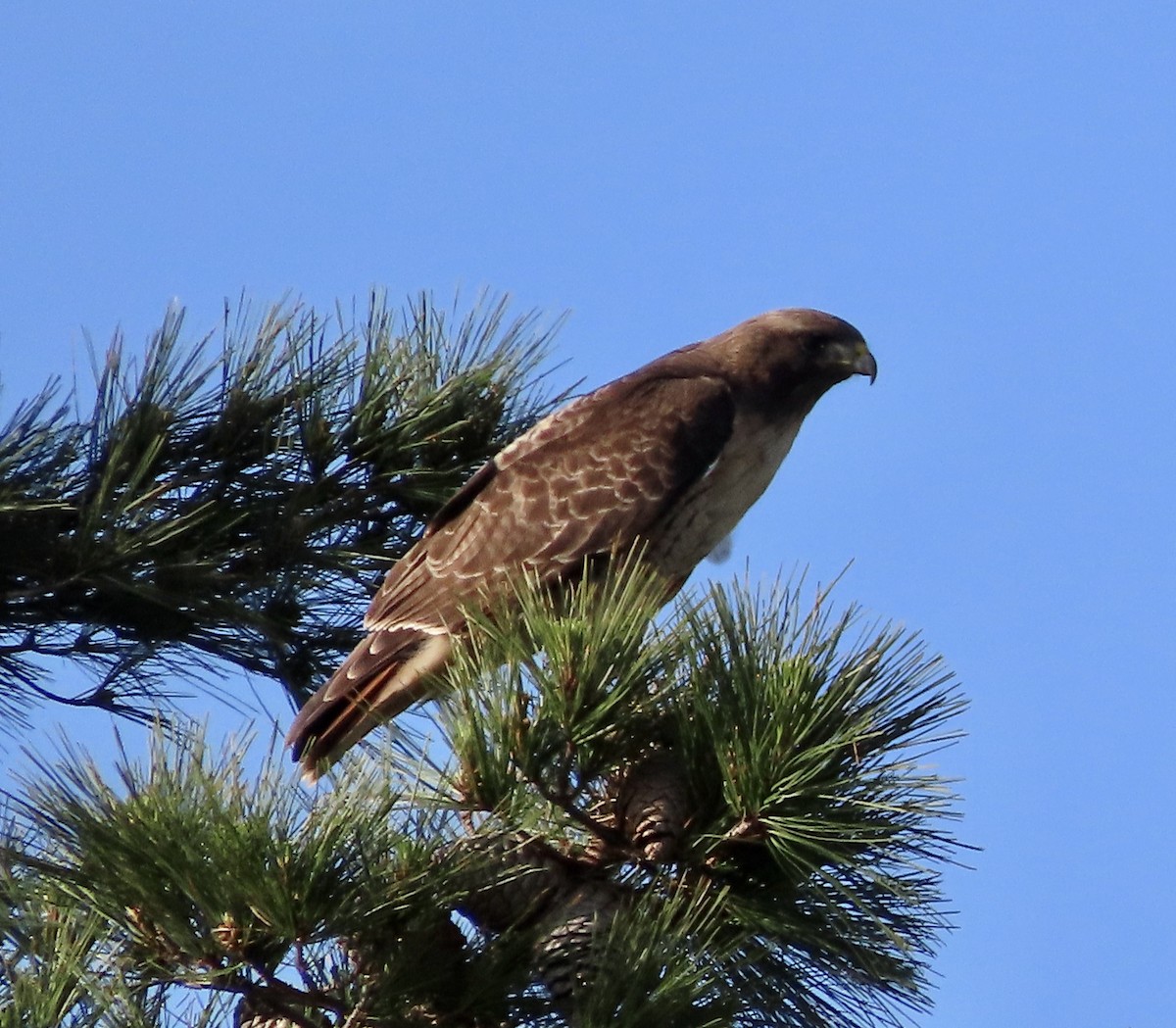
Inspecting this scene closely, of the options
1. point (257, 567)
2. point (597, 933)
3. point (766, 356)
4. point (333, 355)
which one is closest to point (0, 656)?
point (257, 567)

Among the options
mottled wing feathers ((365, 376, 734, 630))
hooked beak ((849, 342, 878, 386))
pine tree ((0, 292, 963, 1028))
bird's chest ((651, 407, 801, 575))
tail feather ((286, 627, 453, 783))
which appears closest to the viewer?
pine tree ((0, 292, 963, 1028))

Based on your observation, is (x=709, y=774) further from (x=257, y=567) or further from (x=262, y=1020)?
(x=257, y=567)

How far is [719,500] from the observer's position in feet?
16.1

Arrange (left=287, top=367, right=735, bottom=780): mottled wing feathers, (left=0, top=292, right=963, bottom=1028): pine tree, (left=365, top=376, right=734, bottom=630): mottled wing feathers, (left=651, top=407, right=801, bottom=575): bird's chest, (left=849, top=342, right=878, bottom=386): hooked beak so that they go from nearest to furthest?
(left=0, top=292, right=963, bottom=1028): pine tree
(left=287, top=367, right=735, bottom=780): mottled wing feathers
(left=365, top=376, right=734, bottom=630): mottled wing feathers
(left=651, top=407, right=801, bottom=575): bird's chest
(left=849, top=342, right=878, bottom=386): hooked beak

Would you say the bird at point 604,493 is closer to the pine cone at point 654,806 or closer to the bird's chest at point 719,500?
the bird's chest at point 719,500

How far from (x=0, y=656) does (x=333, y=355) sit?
1057 mm

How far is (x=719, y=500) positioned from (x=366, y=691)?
124 cm

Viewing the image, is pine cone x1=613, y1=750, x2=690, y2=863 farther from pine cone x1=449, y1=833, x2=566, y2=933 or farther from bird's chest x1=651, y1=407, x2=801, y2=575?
bird's chest x1=651, y1=407, x2=801, y2=575

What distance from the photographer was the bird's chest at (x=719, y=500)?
484cm

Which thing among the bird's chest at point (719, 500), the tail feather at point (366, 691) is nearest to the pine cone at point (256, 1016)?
the tail feather at point (366, 691)

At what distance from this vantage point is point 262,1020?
8.92ft

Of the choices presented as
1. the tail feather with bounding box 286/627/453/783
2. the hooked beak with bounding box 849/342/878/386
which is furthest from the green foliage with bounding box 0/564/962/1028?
the hooked beak with bounding box 849/342/878/386

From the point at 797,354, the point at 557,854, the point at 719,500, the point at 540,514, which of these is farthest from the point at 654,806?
the point at 797,354

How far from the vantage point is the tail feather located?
4.01 m
